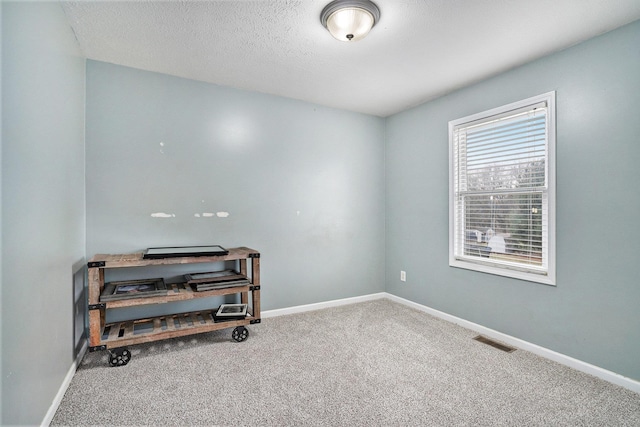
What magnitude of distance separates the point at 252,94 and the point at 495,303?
3.05m

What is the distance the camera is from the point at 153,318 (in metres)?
2.66

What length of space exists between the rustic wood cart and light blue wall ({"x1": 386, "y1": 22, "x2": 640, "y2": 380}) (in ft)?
6.97

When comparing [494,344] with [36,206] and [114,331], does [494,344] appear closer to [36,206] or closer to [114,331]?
[114,331]

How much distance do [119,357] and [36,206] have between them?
1291mm

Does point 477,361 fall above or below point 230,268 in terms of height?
below

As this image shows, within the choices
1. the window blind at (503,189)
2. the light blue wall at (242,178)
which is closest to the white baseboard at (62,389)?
the light blue wall at (242,178)

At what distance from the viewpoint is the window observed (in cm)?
246

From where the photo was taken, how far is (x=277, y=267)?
3.37 metres

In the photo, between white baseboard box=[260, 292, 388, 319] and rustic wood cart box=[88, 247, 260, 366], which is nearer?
rustic wood cart box=[88, 247, 260, 366]

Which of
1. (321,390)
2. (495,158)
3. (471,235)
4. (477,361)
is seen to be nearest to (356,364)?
(321,390)

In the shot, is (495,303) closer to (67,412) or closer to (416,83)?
(416,83)

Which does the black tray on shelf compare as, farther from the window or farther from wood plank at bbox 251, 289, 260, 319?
the window

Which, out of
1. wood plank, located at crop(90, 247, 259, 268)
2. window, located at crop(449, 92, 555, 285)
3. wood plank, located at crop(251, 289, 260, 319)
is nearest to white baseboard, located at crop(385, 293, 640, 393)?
window, located at crop(449, 92, 555, 285)

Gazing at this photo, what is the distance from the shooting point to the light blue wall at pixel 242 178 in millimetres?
2639
